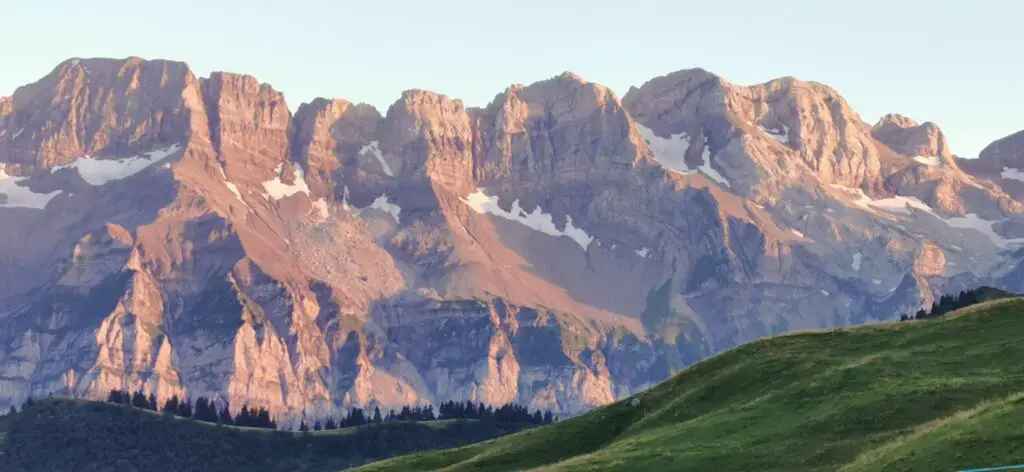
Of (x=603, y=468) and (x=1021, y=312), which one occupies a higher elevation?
(x=1021, y=312)

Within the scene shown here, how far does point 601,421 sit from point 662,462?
3277 centimetres

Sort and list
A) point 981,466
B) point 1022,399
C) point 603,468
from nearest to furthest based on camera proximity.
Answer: point 981,466 < point 1022,399 < point 603,468

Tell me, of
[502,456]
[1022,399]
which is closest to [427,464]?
[502,456]

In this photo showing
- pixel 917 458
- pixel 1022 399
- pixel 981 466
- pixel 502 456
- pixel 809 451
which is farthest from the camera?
pixel 502 456

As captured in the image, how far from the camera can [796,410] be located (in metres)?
94.1

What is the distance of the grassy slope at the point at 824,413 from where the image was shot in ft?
239

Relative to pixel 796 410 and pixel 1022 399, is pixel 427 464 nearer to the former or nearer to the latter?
pixel 796 410

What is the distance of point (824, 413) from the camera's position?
298 ft

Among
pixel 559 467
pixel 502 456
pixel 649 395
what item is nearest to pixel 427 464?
pixel 502 456

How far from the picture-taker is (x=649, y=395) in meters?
122

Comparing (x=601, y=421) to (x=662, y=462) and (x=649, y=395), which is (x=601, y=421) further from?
(x=662, y=462)

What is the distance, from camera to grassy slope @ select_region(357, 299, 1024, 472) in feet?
239

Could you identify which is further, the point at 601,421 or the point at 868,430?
the point at 601,421

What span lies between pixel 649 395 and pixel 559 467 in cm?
2885
